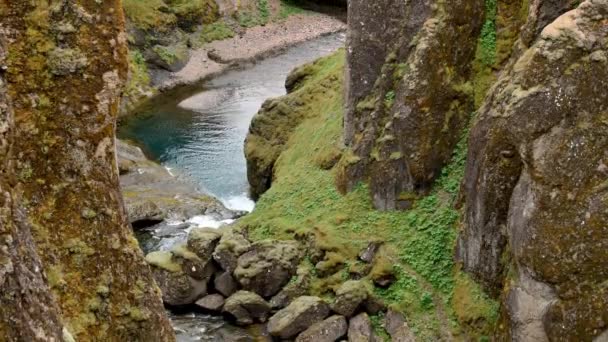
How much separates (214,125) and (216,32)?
1881 centimetres

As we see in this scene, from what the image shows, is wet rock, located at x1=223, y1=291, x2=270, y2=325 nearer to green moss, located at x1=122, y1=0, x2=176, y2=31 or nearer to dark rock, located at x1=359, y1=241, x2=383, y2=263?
dark rock, located at x1=359, y1=241, x2=383, y2=263

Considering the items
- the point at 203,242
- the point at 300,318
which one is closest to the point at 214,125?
the point at 203,242

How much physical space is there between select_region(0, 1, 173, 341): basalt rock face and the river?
2699 cm

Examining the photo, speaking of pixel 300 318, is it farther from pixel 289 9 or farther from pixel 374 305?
pixel 289 9

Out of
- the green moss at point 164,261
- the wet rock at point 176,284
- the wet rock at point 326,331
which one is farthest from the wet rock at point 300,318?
the green moss at point 164,261

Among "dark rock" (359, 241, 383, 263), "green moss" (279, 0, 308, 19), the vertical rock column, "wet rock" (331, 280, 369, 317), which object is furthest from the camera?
"green moss" (279, 0, 308, 19)

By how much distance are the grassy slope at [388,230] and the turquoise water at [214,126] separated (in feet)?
22.6

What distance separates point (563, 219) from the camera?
17.5 metres

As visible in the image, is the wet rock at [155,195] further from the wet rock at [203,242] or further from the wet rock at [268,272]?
the wet rock at [268,272]

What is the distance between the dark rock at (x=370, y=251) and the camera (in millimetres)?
24339

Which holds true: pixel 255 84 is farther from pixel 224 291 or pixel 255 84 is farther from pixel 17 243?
pixel 17 243

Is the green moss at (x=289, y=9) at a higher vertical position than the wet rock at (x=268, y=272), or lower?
higher

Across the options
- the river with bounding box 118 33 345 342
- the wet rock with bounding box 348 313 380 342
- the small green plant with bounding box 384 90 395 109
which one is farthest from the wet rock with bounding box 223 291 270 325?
the river with bounding box 118 33 345 342

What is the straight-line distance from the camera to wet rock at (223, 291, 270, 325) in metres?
24.5
